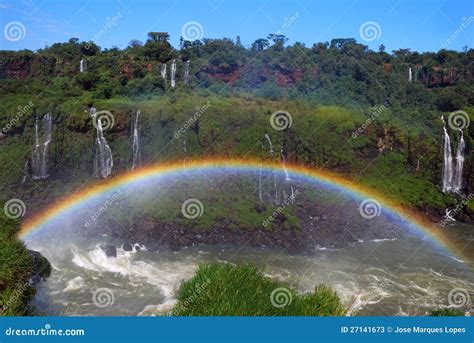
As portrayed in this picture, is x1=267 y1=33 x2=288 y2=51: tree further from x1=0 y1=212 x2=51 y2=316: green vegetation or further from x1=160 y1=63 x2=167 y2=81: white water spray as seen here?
x1=0 y1=212 x2=51 y2=316: green vegetation

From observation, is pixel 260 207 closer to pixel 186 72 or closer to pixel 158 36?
pixel 186 72

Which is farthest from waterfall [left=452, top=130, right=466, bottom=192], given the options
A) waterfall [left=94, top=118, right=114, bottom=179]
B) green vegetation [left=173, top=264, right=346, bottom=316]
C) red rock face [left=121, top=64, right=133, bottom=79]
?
green vegetation [left=173, top=264, right=346, bottom=316]

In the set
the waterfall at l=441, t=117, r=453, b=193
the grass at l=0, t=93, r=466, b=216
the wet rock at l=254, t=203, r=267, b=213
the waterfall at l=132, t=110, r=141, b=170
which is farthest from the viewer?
the waterfall at l=441, t=117, r=453, b=193

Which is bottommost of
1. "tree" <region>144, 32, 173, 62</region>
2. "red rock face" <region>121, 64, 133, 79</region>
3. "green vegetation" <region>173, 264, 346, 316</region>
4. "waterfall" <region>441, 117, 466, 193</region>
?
"green vegetation" <region>173, 264, 346, 316</region>

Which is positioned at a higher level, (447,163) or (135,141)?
(135,141)

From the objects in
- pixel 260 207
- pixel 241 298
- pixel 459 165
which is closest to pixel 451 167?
pixel 459 165

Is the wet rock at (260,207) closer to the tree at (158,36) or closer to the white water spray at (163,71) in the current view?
the white water spray at (163,71)
